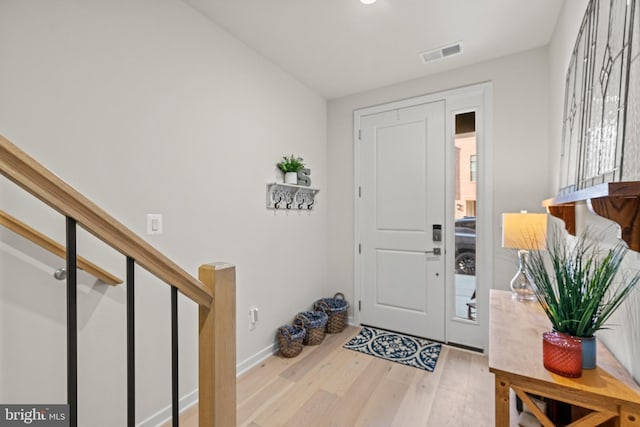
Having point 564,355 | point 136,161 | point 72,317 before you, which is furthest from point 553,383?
point 136,161

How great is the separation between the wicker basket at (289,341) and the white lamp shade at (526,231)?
1795 millimetres

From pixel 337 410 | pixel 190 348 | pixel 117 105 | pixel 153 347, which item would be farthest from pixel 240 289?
pixel 117 105

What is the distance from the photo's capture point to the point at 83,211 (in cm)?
63

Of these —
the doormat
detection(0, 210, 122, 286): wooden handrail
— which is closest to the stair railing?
detection(0, 210, 122, 286): wooden handrail

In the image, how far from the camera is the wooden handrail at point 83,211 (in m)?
0.52

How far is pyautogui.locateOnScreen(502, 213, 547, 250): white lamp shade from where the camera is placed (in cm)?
189

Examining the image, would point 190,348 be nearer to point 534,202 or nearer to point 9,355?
point 9,355

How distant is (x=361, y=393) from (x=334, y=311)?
3.33ft

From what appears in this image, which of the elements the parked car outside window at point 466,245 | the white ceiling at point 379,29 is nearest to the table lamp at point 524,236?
the parked car outside window at point 466,245

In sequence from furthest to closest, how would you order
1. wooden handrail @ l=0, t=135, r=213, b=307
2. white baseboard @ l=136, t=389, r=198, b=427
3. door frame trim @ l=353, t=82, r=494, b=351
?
door frame trim @ l=353, t=82, r=494, b=351 → white baseboard @ l=136, t=389, r=198, b=427 → wooden handrail @ l=0, t=135, r=213, b=307

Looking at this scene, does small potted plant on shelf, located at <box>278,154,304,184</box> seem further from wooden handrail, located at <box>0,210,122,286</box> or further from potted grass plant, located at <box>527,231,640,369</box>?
potted grass plant, located at <box>527,231,640,369</box>

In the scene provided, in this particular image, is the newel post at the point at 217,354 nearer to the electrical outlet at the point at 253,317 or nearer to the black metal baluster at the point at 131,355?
the black metal baluster at the point at 131,355

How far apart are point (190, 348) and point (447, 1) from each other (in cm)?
281

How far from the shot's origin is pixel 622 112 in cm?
91
